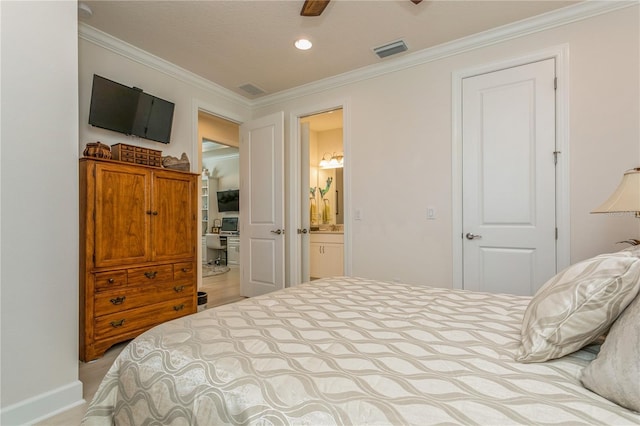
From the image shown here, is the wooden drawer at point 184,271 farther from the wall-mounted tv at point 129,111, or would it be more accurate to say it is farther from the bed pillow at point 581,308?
the bed pillow at point 581,308

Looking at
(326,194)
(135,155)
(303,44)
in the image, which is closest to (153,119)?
(135,155)

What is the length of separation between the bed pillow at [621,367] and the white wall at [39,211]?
2.43 m

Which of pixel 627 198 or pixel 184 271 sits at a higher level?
pixel 627 198

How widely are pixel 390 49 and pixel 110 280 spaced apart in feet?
10.6

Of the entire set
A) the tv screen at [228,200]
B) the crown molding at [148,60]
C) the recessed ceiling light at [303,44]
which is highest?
the recessed ceiling light at [303,44]

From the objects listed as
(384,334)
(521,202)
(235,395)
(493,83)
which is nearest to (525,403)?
(384,334)

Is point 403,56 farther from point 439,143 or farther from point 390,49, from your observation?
point 439,143

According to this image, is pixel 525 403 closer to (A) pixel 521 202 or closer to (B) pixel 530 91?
(A) pixel 521 202

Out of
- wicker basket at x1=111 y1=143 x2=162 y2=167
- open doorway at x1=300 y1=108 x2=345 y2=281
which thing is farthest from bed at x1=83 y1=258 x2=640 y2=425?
open doorway at x1=300 y1=108 x2=345 y2=281

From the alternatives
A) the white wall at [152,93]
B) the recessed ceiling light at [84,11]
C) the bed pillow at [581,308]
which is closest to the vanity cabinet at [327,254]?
the white wall at [152,93]

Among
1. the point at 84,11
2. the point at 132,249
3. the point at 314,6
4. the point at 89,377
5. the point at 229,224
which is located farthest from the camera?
the point at 229,224

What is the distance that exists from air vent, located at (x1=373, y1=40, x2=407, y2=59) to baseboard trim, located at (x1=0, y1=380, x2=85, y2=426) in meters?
3.54

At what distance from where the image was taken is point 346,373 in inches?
34.0

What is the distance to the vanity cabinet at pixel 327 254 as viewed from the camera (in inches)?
194
